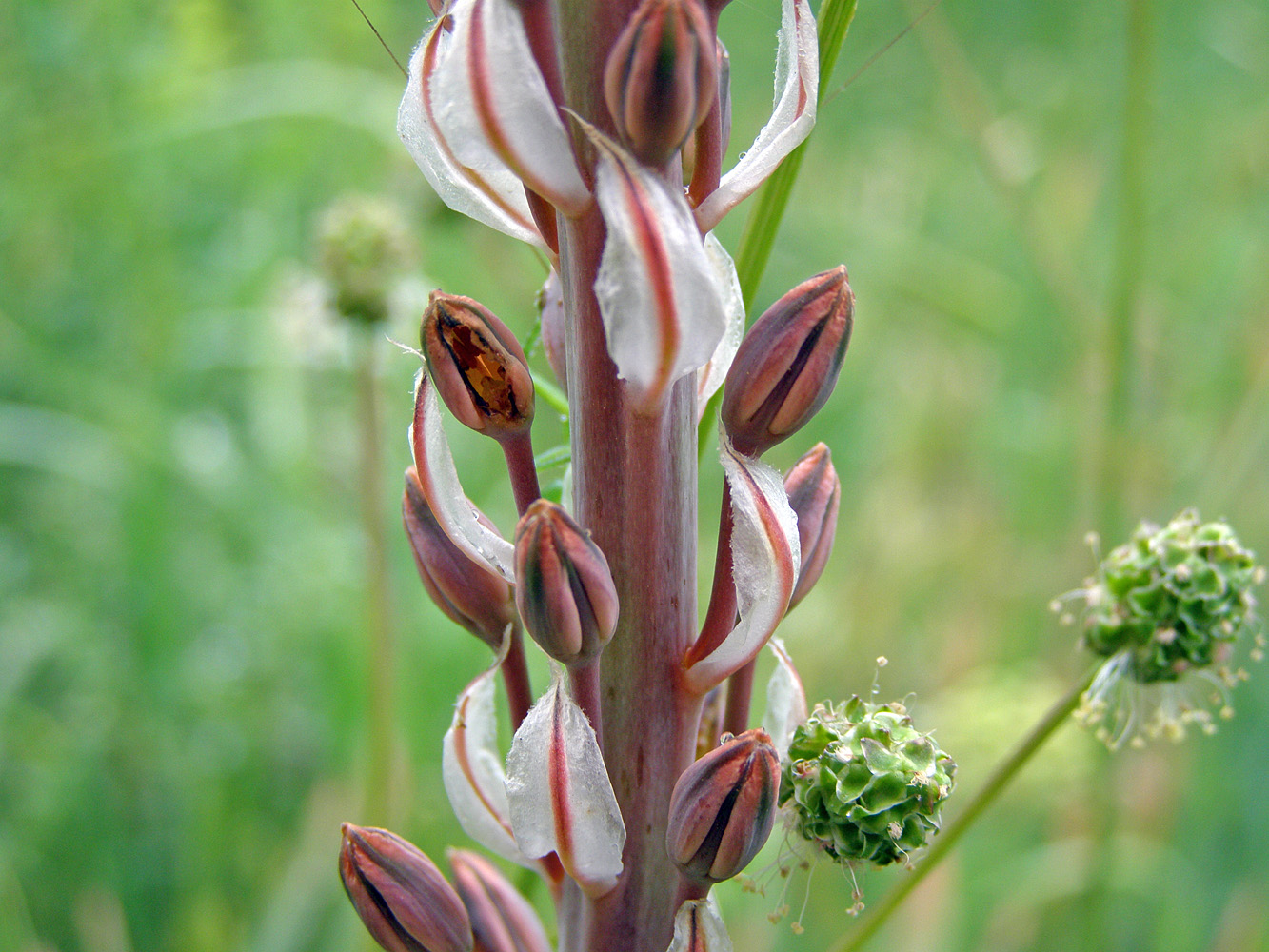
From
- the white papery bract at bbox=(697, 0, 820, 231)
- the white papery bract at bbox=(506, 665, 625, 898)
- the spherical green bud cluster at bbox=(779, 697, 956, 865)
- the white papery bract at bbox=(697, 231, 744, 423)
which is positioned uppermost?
the white papery bract at bbox=(697, 0, 820, 231)

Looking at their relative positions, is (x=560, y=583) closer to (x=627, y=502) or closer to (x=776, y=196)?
(x=627, y=502)

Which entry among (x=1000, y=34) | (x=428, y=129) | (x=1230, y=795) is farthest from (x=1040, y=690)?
(x=1000, y=34)

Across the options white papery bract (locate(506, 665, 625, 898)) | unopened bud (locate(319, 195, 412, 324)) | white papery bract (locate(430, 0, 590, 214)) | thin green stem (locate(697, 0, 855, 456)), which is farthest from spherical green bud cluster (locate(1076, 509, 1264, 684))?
unopened bud (locate(319, 195, 412, 324))

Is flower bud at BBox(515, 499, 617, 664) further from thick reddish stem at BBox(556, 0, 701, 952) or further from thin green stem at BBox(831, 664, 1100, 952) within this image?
thin green stem at BBox(831, 664, 1100, 952)

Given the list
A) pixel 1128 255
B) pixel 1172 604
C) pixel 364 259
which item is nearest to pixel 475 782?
pixel 1172 604

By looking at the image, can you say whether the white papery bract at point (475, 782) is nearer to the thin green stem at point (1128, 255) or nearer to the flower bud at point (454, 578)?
the flower bud at point (454, 578)

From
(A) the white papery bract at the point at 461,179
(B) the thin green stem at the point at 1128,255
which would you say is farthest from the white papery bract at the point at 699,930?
(B) the thin green stem at the point at 1128,255

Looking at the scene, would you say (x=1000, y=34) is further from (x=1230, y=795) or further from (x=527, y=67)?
(x=527, y=67)
